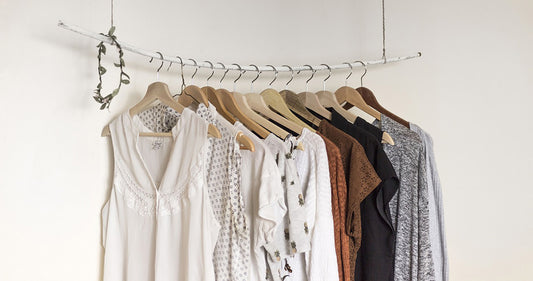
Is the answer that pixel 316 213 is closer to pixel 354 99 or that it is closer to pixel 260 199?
pixel 260 199

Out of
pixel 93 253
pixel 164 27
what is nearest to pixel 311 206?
pixel 93 253

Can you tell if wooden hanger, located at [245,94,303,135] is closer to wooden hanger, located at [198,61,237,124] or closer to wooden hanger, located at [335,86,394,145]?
wooden hanger, located at [198,61,237,124]

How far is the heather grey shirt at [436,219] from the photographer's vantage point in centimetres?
185

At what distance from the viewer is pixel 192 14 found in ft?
7.00

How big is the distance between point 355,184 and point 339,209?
0.31 ft

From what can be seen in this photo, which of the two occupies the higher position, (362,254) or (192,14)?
(192,14)

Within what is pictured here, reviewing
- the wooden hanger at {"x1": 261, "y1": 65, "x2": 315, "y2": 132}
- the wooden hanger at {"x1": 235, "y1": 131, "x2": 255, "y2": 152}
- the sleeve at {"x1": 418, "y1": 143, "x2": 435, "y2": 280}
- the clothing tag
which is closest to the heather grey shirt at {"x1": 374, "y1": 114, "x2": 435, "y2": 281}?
the sleeve at {"x1": 418, "y1": 143, "x2": 435, "y2": 280}

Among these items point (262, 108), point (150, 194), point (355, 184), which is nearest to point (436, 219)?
point (355, 184)

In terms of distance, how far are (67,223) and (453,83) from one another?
4.96 feet

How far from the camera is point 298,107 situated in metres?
1.97

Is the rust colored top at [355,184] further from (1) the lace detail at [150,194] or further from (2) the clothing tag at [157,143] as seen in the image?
(2) the clothing tag at [157,143]

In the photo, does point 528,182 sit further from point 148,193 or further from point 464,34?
point 148,193

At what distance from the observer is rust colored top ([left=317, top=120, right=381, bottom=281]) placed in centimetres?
174

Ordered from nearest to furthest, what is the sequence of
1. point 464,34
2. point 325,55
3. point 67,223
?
point 67,223 → point 464,34 → point 325,55
